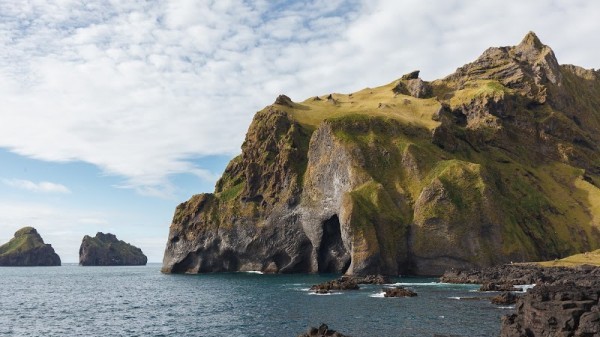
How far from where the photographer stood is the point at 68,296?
112 m

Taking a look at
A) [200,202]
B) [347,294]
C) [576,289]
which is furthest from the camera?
[200,202]

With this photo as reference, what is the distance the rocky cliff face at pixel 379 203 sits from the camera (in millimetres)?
134000

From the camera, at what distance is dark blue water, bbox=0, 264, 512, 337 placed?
193 feet

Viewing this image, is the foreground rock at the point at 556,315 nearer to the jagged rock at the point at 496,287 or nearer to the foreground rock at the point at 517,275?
the jagged rock at the point at 496,287

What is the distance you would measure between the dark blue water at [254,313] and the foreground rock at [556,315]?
557 centimetres

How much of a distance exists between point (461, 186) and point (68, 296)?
106 m

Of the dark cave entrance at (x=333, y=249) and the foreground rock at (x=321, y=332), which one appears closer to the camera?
the foreground rock at (x=321, y=332)

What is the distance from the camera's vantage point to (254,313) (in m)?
72.9

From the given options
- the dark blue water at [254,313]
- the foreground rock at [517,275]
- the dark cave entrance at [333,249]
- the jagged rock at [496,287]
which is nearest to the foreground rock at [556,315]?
the dark blue water at [254,313]

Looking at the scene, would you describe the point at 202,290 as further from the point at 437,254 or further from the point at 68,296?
the point at 437,254

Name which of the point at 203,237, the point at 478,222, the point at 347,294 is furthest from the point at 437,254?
the point at 203,237

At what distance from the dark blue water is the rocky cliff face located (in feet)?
100

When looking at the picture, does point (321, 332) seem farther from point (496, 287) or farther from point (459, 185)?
point (459, 185)

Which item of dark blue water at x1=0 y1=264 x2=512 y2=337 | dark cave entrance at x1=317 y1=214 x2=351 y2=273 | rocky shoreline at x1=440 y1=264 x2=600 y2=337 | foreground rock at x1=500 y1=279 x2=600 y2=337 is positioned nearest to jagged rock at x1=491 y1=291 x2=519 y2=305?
dark blue water at x1=0 y1=264 x2=512 y2=337
